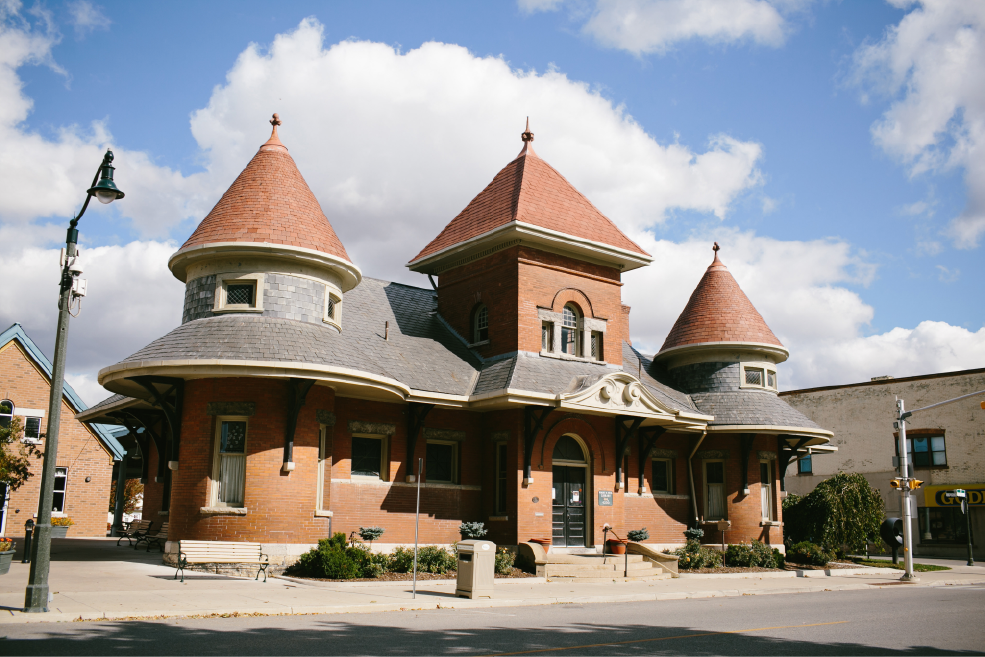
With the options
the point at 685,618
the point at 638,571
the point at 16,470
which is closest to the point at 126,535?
the point at 16,470

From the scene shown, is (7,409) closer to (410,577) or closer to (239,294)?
(239,294)

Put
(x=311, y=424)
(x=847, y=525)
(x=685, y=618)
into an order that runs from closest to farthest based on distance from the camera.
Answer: (x=685, y=618), (x=311, y=424), (x=847, y=525)

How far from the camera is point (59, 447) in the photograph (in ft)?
106

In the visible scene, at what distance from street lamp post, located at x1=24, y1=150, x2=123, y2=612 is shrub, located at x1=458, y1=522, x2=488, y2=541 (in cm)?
1099

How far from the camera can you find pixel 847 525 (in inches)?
1181

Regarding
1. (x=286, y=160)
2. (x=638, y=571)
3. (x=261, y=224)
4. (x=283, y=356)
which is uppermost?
(x=286, y=160)

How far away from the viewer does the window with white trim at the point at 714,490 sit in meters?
27.0

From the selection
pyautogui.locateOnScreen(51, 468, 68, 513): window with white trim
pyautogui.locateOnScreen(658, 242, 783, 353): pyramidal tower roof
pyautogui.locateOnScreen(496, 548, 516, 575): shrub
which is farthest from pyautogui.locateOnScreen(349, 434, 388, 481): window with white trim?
pyautogui.locateOnScreen(51, 468, 68, 513): window with white trim

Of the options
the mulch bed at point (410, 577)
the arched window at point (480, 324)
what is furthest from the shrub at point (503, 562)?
the arched window at point (480, 324)

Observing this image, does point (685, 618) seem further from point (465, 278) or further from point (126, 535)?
point (126, 535)

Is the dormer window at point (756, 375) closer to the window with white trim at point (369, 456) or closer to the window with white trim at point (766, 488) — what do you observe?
the window with white trim at point (766, 488)

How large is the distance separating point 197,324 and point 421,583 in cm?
806

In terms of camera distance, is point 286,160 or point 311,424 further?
point 286,160

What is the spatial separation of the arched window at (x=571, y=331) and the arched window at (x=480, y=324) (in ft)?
7.91
